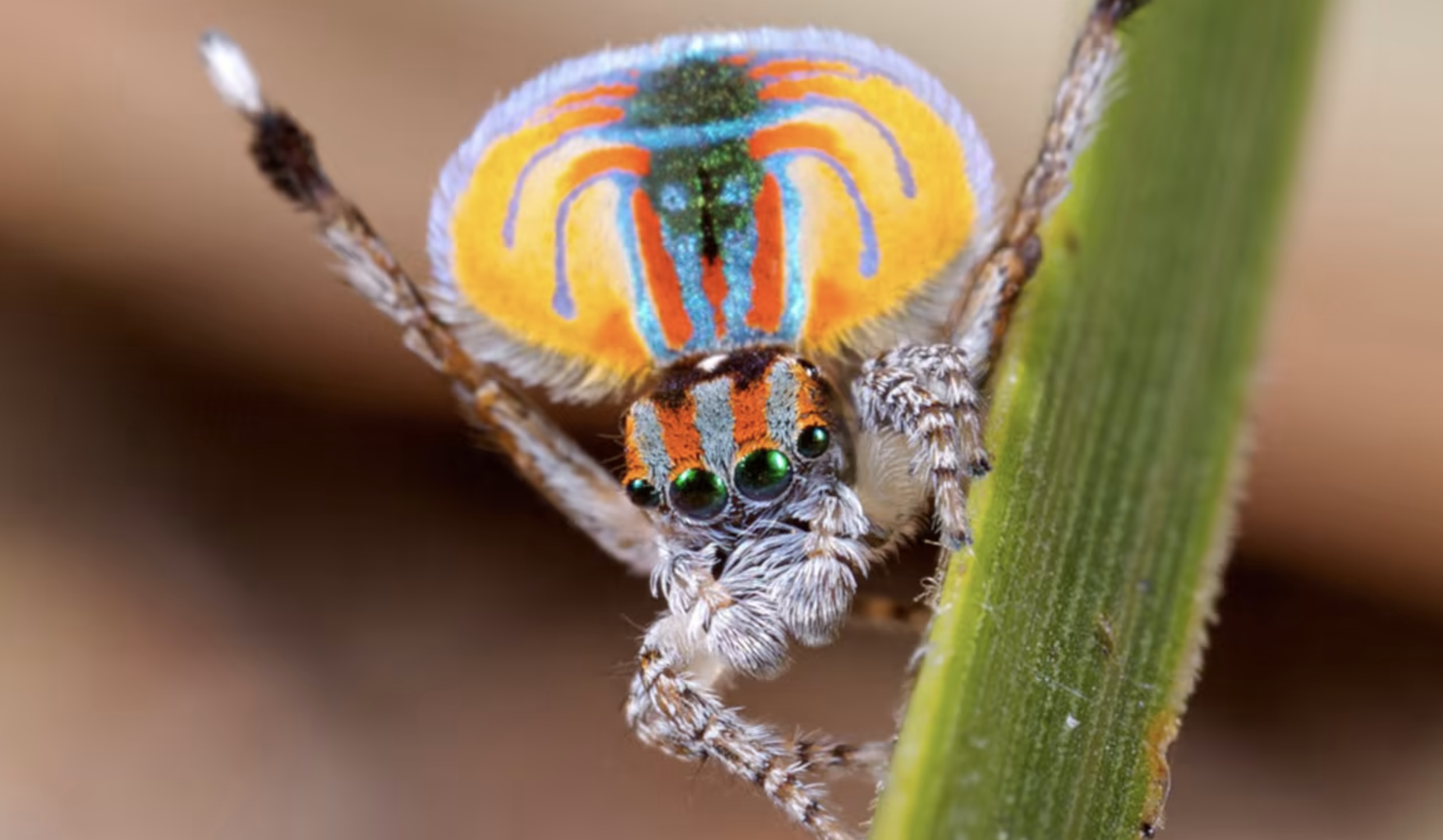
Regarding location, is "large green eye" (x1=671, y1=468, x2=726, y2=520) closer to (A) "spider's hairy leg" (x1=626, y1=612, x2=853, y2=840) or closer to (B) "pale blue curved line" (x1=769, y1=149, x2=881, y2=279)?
(A) "spider's hairy leg" (x1=626, y1=612, x2=853, y2=840)

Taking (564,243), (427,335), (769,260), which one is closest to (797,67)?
(769,260)

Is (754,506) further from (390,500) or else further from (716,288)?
(390,500)

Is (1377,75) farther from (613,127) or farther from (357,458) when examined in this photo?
(357,458)

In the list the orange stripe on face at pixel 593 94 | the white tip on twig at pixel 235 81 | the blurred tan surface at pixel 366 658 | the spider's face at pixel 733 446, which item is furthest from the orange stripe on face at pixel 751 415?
the blurred tan surface at pixel 366 658

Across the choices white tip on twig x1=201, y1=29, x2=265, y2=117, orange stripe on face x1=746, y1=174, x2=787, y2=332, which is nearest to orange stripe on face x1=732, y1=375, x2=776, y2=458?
orange stripe on face x1=746, y1=174, x2=787, y2=332

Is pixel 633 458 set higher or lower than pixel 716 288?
lower

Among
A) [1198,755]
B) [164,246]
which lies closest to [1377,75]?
[1198,755]
